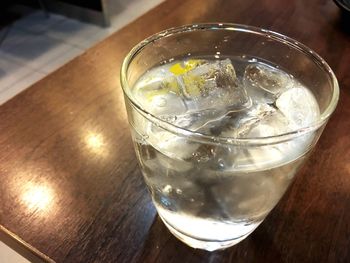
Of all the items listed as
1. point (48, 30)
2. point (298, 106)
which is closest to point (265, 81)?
point (298, 106)

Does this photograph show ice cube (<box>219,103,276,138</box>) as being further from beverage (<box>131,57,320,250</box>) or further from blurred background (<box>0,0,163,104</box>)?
blurred background (<box>0,0,163,104</box>)

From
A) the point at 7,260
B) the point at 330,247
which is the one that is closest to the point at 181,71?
the point at 330,247

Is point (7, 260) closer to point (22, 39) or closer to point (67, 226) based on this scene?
point (67, 226)

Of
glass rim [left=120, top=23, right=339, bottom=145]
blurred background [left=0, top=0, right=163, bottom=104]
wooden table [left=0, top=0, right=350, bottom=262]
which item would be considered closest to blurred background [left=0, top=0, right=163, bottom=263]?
blurred background [left=0, top=0, right=163, bottom=104]

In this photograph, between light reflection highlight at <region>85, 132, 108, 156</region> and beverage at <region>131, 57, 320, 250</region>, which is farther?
light reflection highlight at <region>85, 132, 108, 156</region>

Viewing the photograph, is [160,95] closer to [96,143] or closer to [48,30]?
[96,143]
